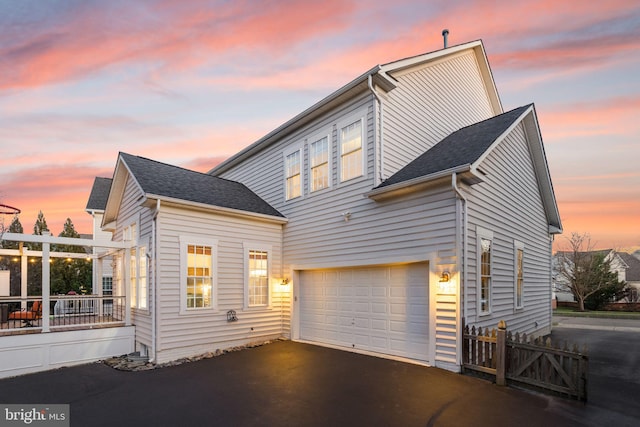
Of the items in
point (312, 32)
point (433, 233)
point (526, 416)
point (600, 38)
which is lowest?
point (526, 416)

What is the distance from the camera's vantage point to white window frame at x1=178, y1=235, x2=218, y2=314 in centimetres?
938

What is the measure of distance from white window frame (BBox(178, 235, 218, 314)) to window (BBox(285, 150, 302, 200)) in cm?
324

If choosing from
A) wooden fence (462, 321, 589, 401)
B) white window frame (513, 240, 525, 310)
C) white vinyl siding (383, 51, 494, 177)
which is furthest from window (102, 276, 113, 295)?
white window frame (513, 240, 525, 310)

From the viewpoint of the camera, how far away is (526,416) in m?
5.20

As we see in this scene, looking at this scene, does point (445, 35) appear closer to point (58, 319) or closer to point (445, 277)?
point (445, 277)

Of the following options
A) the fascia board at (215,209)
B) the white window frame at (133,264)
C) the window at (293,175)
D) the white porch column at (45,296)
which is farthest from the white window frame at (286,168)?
the white porch column at (45,296)

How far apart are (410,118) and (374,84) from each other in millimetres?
1803

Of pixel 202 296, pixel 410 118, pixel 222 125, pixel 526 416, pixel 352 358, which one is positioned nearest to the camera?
pixel 526 416

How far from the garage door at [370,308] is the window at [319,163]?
276cm

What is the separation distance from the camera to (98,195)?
912 inches

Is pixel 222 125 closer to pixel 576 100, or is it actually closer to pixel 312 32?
pixel 312 32

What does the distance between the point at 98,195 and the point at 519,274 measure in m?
24.3

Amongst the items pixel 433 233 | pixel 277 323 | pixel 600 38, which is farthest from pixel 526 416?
pixel 600 38

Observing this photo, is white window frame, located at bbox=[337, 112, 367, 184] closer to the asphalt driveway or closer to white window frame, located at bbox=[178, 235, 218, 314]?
white window frame, located at bbox=[178, 235, 218, 314]
